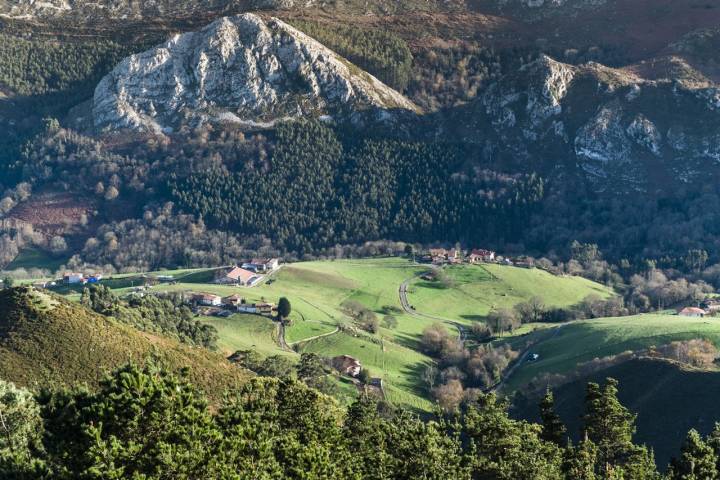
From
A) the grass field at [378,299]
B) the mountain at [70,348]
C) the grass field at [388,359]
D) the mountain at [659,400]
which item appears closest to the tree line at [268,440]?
the mountain at [70,348]

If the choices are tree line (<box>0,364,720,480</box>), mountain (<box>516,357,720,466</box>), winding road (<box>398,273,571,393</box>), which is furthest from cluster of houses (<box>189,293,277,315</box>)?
tree line (<box>0,364,720,480</box>)

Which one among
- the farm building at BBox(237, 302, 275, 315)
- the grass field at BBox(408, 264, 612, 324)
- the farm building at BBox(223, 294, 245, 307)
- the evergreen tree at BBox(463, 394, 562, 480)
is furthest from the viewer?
the grass field at BBox(408, 264, 612, 324)

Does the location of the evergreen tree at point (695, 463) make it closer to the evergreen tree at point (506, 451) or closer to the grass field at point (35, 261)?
the evergreen tree at point (506, 451)

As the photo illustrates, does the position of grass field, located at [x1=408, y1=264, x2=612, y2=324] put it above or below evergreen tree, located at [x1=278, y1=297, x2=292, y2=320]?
below

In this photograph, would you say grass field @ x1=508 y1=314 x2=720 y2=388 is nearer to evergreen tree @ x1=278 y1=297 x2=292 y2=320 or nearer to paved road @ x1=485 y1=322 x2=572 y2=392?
paved road @ x1=485 y1=322 x2=572 y2=392

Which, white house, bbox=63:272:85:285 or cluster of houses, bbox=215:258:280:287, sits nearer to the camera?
cluster of houses, bbox=215:258:280:287

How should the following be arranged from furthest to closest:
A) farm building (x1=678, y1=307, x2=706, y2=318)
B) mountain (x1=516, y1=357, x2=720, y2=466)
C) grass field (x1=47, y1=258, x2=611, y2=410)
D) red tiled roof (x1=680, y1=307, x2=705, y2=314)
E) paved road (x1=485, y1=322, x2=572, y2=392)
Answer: red tiled roof (x1=680, y1=307, x2=705, y2=314) < farm building (x1=678, y1=307, x2=706, y2=318) < grass field (x1=47, y1=258, x2=611, y2=410) < paved road (x1=485, y1=322, x2=572, y2=392) < mountain (x1=516, y1=357, x2=720, y2=466)

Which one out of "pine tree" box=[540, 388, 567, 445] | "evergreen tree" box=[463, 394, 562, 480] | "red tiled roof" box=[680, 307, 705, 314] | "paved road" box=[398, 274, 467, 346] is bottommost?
"paved road" box=[398, 274, 467, 346]
